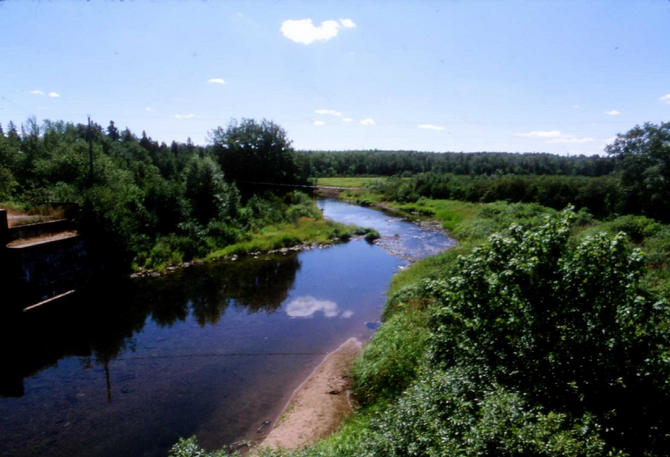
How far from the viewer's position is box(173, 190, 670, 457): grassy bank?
509 cm

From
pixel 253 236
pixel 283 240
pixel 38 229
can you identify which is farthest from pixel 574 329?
pixel 253 236

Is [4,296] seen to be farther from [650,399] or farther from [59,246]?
[650,399]

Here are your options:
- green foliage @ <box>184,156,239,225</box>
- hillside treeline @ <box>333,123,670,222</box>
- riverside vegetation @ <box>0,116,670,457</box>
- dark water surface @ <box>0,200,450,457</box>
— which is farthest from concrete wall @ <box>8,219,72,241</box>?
hillside treeline @ <box>333,123,670,222</box>

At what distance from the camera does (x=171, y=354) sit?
13.8 metres

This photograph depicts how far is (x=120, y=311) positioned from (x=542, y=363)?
17799mm

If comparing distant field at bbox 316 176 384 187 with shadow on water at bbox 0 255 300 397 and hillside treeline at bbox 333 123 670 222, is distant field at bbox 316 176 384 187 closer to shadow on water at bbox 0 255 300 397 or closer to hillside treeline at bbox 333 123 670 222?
hillside treeline at bbox 333 123 670 222

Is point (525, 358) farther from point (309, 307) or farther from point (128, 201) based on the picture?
point (128, 201)

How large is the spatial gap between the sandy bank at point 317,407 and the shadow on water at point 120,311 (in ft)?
21.2

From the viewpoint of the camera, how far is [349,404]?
1066 cm

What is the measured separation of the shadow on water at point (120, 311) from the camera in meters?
13.6

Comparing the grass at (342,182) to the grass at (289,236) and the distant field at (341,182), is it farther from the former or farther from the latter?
the grass at (289,236)

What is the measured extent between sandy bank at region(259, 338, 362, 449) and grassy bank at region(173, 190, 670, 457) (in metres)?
1.07

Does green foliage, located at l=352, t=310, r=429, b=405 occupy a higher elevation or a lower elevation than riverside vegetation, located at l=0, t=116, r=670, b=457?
lower

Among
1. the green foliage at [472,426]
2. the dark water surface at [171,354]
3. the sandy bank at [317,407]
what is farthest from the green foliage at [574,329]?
the dark water surface at [171,354]
